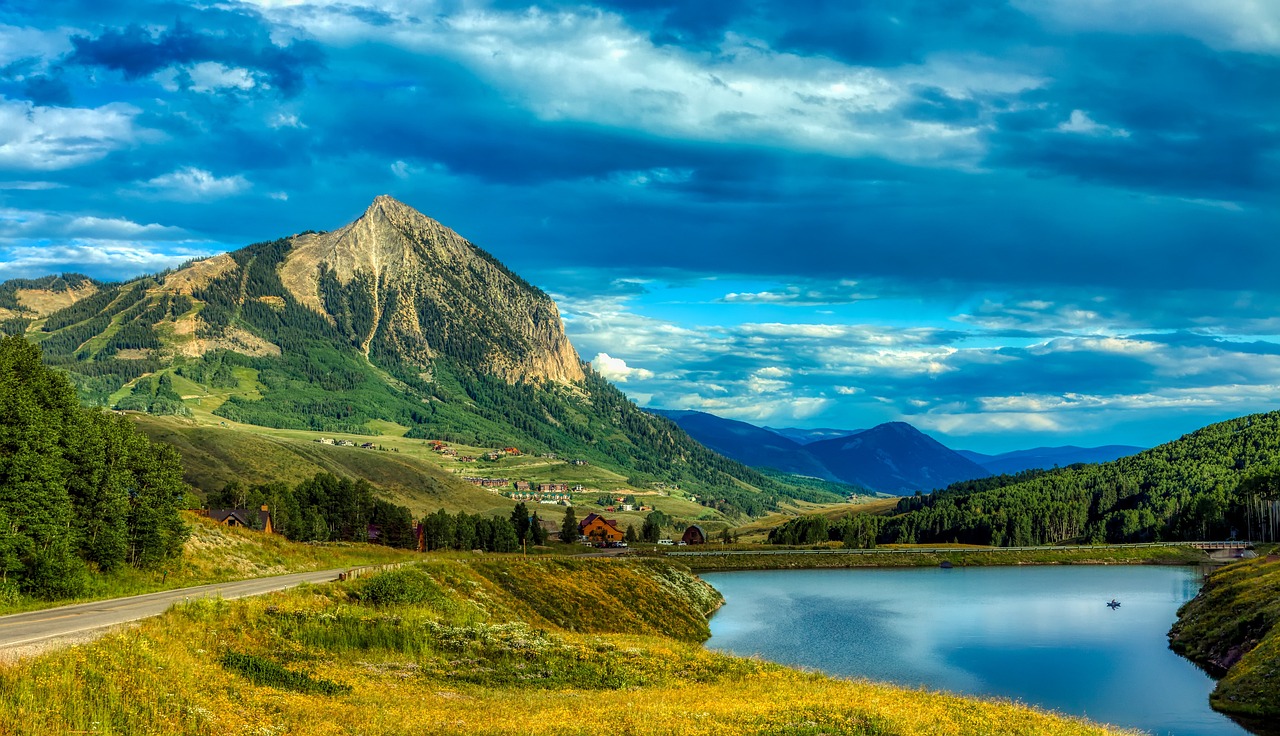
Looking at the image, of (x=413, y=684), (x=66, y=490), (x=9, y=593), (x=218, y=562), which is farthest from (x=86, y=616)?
(x=218, y=562)

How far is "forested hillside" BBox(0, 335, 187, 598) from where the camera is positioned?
51969 millimetres

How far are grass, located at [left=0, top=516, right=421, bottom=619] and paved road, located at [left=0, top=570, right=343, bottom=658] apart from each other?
2.70 metres

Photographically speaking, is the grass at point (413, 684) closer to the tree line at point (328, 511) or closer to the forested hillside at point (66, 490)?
the forested hillside at point (66, 490)

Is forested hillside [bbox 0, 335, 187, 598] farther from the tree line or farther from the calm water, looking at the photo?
the tree line

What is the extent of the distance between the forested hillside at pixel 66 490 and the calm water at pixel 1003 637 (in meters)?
48.5

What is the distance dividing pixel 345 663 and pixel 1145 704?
173 feet

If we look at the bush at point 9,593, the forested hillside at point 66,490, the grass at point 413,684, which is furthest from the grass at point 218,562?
the grass at point 413,684

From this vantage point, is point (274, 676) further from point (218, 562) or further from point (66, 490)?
point (218, 562)

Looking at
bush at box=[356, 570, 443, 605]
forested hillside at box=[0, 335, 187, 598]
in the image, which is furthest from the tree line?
bush at box=[356, 570, 443, 605]

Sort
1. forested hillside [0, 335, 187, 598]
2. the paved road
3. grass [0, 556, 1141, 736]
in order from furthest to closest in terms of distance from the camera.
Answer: forested hillside [0, 335, 187, 598] → the paved road → grass [0, 556, 1141, 736]

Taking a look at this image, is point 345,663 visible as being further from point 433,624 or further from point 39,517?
point 39,517

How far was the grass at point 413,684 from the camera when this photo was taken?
2583 cm

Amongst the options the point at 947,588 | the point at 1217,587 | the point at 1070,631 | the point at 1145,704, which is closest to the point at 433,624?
the point at 1145,704

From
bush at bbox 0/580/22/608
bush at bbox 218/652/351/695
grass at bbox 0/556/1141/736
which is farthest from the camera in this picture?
bush at bbox 0/580/22/608
